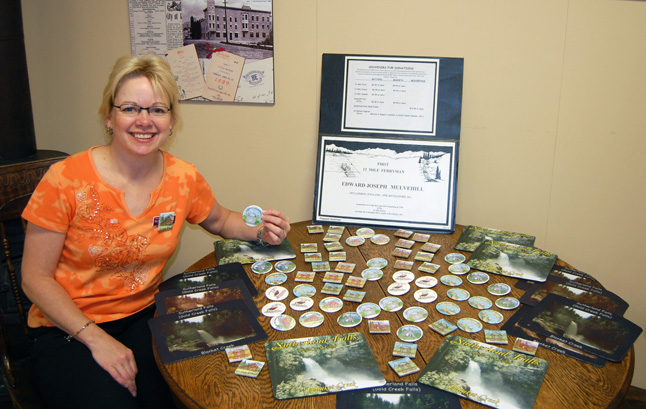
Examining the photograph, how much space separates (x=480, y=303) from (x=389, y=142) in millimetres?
884

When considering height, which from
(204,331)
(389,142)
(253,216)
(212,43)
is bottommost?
(204,331)

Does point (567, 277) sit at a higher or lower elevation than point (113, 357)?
higher

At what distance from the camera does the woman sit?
150cm

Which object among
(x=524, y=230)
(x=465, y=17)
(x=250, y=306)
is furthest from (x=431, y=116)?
(x=250, y=306)

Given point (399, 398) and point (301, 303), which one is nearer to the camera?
point (399, 398)

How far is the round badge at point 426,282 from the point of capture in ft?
5.44

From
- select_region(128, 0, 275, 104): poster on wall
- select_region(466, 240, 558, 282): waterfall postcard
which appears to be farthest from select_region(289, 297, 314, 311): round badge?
select_region(128, 0, 275, 104): poster on wall

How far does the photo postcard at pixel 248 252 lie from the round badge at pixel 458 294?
57 centimetres

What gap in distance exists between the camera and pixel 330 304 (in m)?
1.56

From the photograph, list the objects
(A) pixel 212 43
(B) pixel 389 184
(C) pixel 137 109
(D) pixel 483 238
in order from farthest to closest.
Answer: (A) pixel 212 43, (B) pixel 389 184, (D) pixel 483 238, (C) pixel 137 109

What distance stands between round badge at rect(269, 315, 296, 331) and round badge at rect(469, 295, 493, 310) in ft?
1.80

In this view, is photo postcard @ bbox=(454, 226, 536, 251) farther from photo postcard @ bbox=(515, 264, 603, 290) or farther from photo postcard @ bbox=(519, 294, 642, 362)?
photo postcard @ bbox=(519, 294, 642, 362)

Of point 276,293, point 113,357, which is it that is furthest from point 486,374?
point 113,357

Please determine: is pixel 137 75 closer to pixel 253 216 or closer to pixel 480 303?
pixel 253 216
